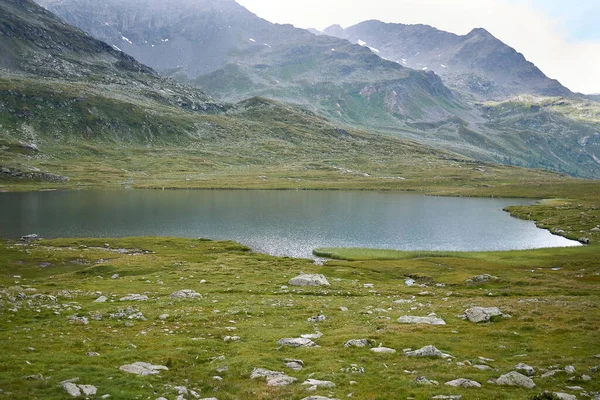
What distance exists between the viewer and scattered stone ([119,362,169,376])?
20.3 meters

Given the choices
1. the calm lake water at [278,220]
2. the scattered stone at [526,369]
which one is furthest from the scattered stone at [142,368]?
the calm lake water at [278,220]

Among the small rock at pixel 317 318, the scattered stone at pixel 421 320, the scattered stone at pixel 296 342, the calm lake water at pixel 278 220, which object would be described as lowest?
the calm lake water at pixel 278 220

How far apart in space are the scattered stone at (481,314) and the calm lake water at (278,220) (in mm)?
51419

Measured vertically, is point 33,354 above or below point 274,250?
above

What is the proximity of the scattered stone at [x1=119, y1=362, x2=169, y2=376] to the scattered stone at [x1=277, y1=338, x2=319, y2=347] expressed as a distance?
320 inches

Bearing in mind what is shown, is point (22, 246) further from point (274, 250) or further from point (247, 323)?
point (247, 323)

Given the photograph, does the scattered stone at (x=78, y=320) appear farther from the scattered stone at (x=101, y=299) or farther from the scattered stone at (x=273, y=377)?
the scattered stone at (x=273, y=377)

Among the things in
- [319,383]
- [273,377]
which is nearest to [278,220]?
[273,377]

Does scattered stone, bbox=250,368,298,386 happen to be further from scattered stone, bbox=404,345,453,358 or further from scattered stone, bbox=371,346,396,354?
scattered stone, bbox=404,345,453,358

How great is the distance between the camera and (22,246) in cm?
7338

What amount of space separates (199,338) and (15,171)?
19771cm

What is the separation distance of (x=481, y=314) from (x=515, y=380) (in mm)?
14713

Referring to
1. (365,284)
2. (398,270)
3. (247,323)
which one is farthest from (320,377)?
(398,270)

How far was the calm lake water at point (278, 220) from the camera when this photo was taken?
96.4m
